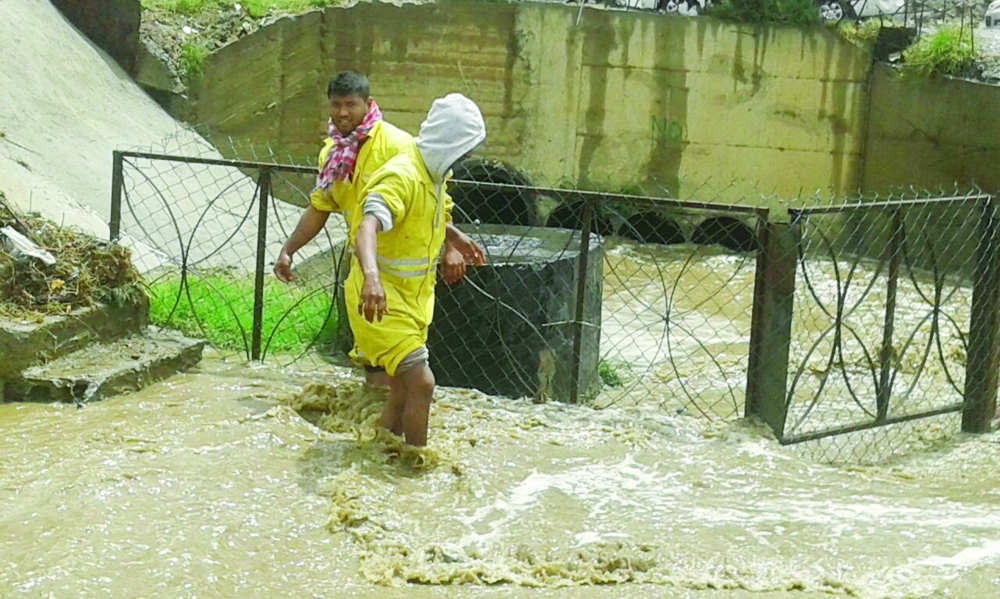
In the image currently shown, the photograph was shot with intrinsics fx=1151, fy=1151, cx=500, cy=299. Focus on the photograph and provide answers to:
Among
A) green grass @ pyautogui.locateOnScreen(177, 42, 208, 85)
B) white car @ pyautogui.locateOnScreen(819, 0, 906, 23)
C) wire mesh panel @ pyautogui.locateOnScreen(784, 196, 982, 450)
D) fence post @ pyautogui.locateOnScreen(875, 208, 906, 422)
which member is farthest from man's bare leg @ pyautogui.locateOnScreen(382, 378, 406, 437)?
white car @ pyautogui.locateOnScreen(819, 0, 906, 23)

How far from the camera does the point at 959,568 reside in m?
3.92

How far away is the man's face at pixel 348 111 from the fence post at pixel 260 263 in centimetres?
124

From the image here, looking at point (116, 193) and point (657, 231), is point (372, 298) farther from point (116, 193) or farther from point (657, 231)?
point (657, 231)

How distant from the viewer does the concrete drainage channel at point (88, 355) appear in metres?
5.38

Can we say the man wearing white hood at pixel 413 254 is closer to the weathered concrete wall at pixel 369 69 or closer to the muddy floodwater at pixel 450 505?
the muddy floodwater at pixel 450 505

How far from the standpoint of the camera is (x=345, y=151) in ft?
16.0

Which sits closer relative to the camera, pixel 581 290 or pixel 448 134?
pixel 448 134

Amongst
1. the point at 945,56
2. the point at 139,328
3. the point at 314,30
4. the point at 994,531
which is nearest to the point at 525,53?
the point at 314,30

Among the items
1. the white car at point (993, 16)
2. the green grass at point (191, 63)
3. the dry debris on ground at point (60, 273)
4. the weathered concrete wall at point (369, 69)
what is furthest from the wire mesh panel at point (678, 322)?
the green grass at point (191, 63)

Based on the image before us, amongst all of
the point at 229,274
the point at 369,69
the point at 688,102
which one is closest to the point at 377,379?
the point at 229,274

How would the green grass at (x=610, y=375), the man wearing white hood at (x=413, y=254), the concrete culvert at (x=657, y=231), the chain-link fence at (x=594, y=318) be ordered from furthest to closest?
the concrete culvert at (x=657, y=231) → the green grass at (x=610, y=375) → the chain-link fence at (x=594, y=318) → the man wearing white hood at (x=413, y=254)

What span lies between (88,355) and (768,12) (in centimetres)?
998

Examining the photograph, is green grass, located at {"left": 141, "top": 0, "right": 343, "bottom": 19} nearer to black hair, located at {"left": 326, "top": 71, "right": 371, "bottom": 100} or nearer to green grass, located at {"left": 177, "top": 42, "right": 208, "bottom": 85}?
green grass, located at {"left": 177, "top": 42, "right": 208, "bottom": 85}

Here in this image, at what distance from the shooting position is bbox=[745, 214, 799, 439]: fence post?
210 inches
